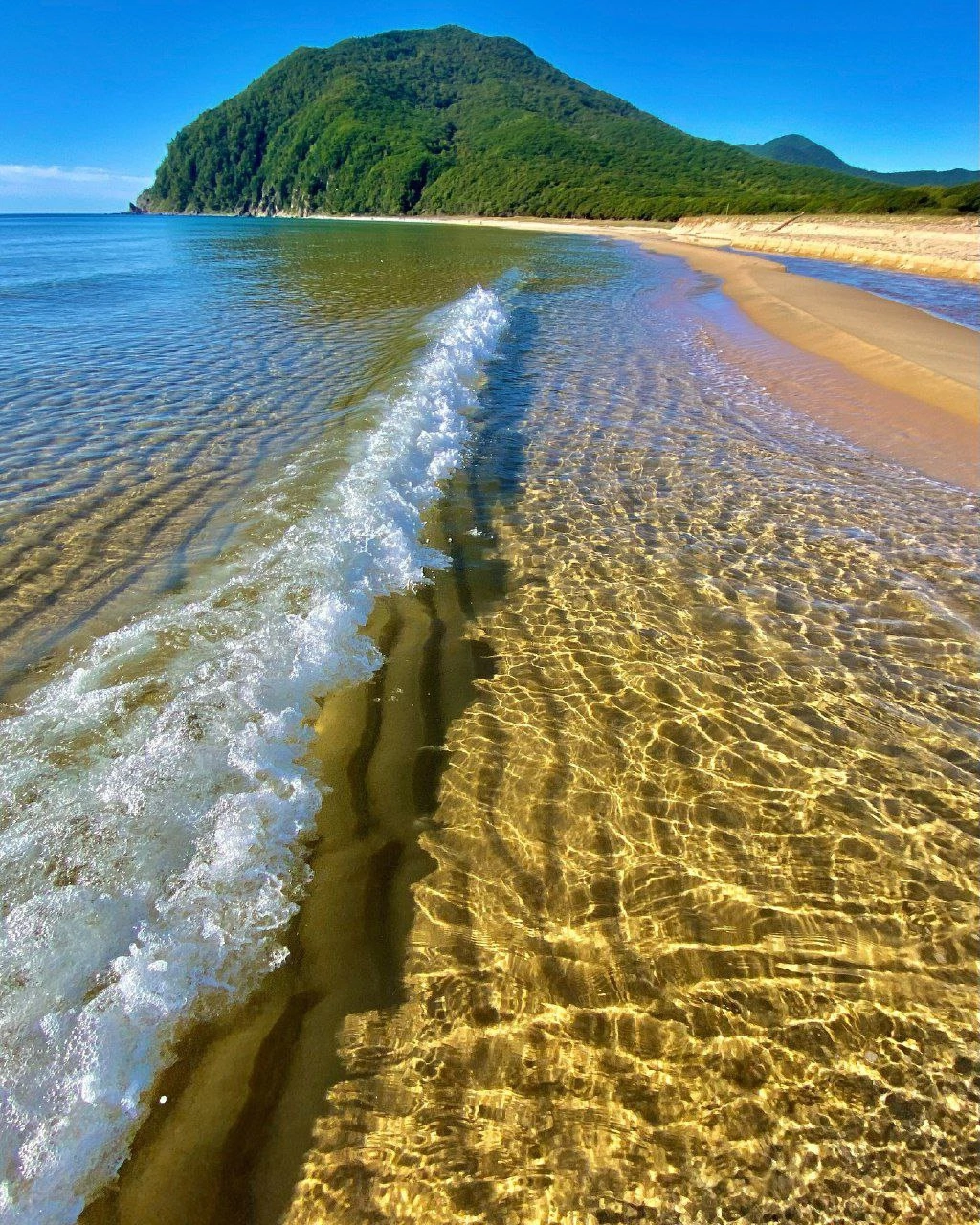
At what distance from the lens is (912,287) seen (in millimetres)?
28594

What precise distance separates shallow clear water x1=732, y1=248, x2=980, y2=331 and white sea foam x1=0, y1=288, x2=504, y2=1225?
22203mm

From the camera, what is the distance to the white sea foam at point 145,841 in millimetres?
2273

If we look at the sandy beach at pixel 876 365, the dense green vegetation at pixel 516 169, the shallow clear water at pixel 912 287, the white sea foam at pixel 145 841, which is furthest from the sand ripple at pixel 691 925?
the dense green vegetation at pixel 516 169

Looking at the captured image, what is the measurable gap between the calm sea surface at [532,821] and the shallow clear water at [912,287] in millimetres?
18674

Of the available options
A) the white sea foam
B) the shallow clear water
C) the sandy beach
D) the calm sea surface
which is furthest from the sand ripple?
the shallow clear water

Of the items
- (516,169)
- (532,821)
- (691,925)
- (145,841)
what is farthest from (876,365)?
(516,169)

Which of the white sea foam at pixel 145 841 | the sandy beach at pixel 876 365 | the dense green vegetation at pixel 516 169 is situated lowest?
the sandy beach at pixel 876 365

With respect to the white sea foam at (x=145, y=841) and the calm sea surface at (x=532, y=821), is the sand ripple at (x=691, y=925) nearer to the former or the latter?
the calm sea surface at (x=532, y=821)

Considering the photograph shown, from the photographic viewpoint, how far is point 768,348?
659 inches

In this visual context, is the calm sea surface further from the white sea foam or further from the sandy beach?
the sandy beach

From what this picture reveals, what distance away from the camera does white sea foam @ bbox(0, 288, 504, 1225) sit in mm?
2273

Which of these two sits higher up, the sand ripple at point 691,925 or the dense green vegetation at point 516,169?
the dense green vegetation at point 516,169

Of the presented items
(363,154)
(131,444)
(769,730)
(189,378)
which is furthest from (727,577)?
(363,154)

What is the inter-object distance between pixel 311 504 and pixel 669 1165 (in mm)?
6468
